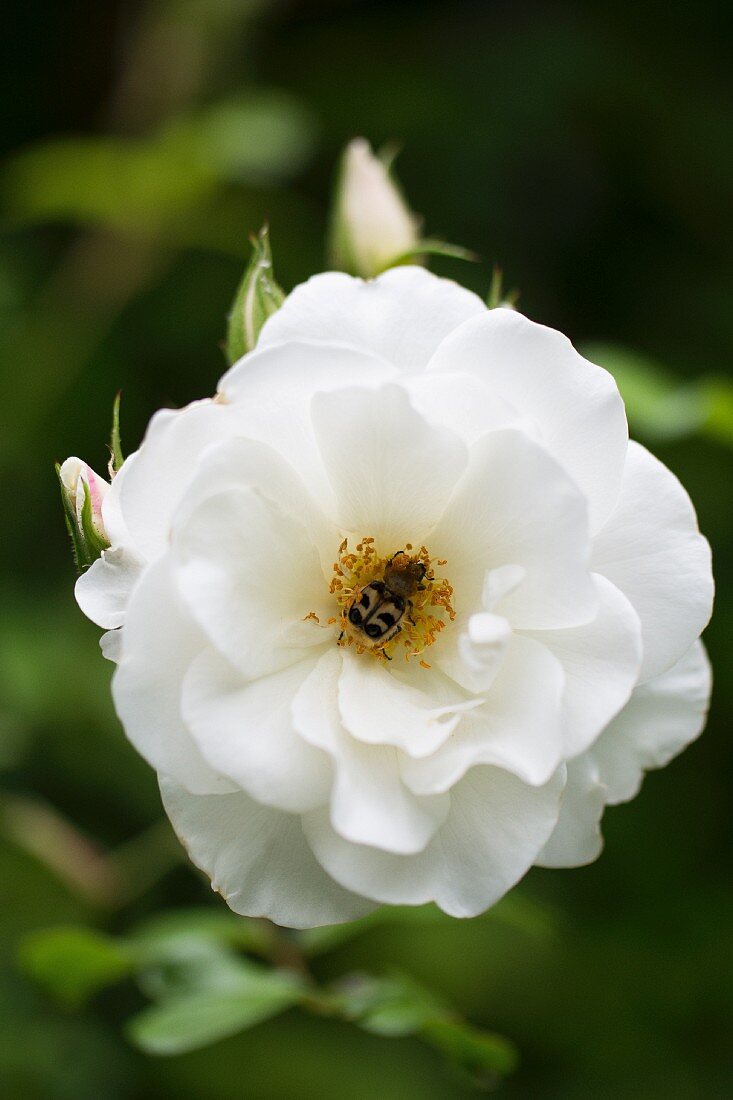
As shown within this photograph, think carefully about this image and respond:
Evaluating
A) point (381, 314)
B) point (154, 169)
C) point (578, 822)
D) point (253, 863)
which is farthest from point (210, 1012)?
point (154, 169)

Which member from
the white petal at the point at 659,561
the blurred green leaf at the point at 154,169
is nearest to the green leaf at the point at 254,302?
the white petal at the point at 659,561

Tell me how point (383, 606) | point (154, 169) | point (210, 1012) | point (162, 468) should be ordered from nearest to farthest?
point (162, 468) < point (383, 606) < point (210, 1012) < point (154, 169)

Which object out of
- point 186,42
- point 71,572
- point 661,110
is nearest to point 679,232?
point 661,110

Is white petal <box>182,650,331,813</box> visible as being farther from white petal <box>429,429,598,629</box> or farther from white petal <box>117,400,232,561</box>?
white petal <box>429,429,598,629</box>

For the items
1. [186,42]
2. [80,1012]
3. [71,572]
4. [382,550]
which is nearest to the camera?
[382,550]

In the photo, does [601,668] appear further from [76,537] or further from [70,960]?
[70,960]

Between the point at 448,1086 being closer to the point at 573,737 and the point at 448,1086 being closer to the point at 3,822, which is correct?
the point at 3,822

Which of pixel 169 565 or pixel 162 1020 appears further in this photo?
pixel 162 1020
